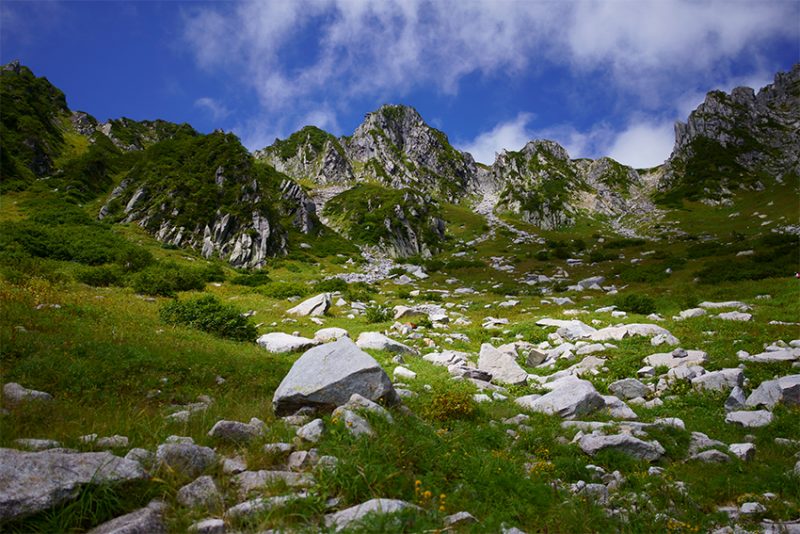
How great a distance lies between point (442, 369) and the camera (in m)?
13.5

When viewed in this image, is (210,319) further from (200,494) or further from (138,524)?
(138,524)

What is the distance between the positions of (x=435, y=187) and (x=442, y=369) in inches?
6072

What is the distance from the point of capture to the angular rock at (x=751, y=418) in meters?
8.08

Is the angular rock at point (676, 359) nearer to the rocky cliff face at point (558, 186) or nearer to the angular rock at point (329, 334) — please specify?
the angular rock at point (329, 334)

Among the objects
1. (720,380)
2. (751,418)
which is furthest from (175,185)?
(751,418)

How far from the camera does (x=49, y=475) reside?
388 centimetres

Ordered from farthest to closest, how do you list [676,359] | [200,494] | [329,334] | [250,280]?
1. [250,280]
2. [329,334]
3. [676,359]
4. [200,494]

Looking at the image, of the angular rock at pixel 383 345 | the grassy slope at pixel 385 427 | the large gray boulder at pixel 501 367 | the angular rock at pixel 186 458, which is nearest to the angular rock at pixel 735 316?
the grassy slope at pixel 385 427

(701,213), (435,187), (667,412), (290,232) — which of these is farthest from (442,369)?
(435,187)

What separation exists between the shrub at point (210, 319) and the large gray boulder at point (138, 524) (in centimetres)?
1270

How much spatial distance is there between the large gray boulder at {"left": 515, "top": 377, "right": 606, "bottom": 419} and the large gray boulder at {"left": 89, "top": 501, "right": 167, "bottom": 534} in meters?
8.21

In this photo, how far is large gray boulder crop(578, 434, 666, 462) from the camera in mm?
6907

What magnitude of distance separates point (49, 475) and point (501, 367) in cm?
1179

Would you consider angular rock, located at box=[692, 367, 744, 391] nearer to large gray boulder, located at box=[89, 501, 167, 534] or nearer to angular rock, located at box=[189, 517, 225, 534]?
angular rock, located at box=[189, 517, 225, 534]
